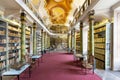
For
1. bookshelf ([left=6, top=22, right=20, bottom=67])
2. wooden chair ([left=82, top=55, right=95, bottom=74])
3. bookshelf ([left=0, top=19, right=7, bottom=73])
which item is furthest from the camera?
bookshelf ([left=6, top=22, right=20, bottom=67])

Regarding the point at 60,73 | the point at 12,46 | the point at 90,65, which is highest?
the point at 12,46

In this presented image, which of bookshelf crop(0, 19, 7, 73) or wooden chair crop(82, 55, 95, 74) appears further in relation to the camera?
wooden chair crop(82, 55, 95, 74)

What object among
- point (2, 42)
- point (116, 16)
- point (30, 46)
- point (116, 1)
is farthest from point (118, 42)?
point (30, 46)

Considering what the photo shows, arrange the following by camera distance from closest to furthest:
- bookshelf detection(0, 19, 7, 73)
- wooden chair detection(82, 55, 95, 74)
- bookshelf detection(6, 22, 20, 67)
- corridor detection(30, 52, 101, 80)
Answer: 1. corridor detection(30, 52, 101, 80)
2. bookshelf detection(0, 19, 7, 73)
3. wooden chair detection(82, 55, 95, 74)
4. bookshelf detection(6, 22, 20, 67)

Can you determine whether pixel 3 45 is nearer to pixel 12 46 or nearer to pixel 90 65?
pixel 12 46

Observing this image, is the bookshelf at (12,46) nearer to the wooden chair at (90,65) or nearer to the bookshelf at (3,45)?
the bookshelf at (3,45)

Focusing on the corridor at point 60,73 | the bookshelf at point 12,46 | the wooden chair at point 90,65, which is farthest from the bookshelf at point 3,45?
the wooden chair at point 90,65

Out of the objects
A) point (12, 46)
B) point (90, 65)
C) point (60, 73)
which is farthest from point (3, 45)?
point (90, 65)

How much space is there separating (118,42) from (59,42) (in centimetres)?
3010

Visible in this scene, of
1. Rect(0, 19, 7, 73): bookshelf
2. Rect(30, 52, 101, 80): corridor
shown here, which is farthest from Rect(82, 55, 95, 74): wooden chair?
Rect(0, 19, 7, 73): bookshelf

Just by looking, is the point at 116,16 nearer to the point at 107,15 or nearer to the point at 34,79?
the point at 107,15

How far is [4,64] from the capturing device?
850 cm

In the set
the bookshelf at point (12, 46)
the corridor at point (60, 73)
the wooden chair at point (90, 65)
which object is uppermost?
the bookshelf at point (12, 46)

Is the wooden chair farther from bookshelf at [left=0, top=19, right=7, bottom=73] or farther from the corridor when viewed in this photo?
bookshelf at [left=0, top=19, right=7, bottom=73]
